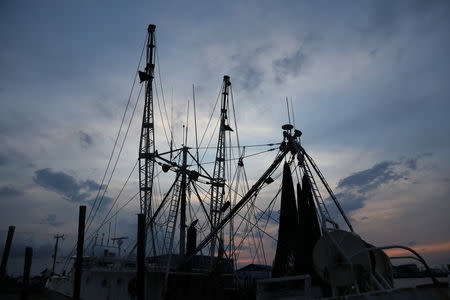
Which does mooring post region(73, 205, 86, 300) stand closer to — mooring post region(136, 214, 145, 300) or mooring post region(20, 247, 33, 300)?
mooring post region(20, 247, 33, 300)

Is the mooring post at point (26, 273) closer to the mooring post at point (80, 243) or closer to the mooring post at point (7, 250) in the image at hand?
the mooring post at point (80, 243)

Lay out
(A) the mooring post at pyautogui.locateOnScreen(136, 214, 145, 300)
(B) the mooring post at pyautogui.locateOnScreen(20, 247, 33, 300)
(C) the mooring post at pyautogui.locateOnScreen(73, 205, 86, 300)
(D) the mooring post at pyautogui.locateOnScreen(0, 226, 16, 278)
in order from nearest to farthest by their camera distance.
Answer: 1. (A) the mooring post at pyautogui.locateOnScreen(136, 214, 145, 300)
2. (C) the mooring post at pyautogui.locateOnScreen(73, 205, 86, 300)
3. (B) the mooring post at pyautogui.locateOnScreen(20, 247, 33, 300)
4. (D) the mooring post at pyautogui.locateOnScreen(0, 226, 16, 278)

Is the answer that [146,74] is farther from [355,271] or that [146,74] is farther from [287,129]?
[355,271]

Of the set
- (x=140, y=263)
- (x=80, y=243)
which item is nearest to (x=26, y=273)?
(x=80, y=243)

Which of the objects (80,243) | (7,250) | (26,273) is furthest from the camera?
(7,250)

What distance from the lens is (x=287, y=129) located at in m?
29.3

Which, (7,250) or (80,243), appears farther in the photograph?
(7,250)

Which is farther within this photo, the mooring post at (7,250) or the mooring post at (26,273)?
the mooring post at (7,250)

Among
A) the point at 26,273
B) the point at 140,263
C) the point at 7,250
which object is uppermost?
the point at 7,250

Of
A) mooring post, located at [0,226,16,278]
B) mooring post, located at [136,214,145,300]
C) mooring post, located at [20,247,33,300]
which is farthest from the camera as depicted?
mooring post, located at [0,226,16,278]

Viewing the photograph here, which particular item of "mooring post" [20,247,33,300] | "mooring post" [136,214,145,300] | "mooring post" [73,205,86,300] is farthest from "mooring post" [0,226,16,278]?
"mooring post" [136,214,145,300]

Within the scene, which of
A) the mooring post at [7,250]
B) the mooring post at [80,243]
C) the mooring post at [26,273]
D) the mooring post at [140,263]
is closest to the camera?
the mooring post at [140,263]

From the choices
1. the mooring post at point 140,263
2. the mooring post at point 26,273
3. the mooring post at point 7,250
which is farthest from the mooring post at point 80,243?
the mooring post at point 7,250

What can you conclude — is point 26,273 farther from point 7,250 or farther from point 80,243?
point 7,250
